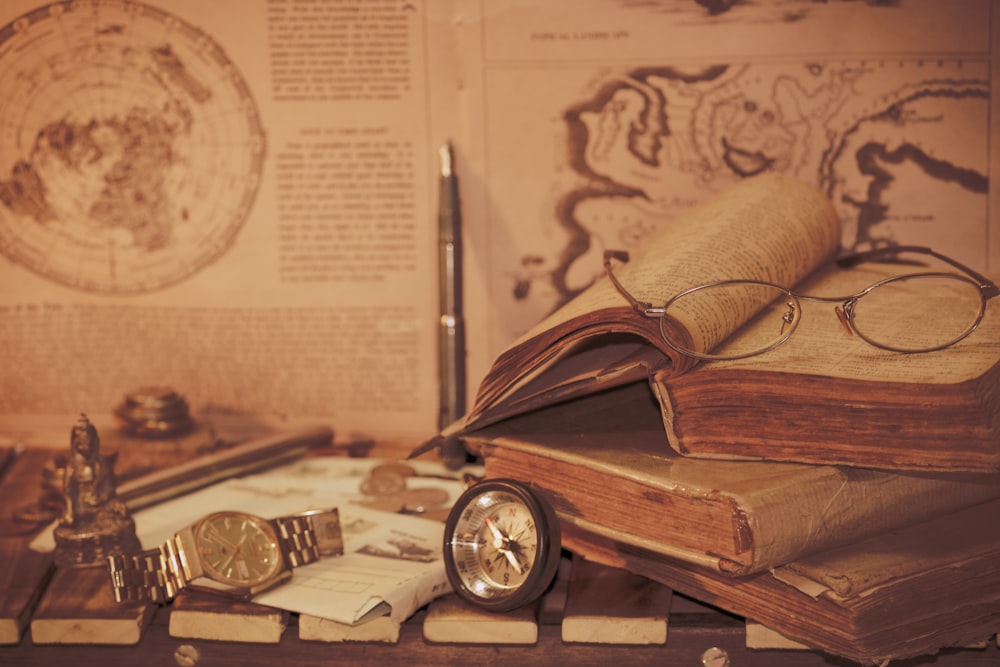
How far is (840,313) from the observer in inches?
44.4

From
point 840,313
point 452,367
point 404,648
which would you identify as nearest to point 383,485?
point 452,367

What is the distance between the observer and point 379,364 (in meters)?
1.73

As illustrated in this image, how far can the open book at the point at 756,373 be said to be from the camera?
0.98 meters

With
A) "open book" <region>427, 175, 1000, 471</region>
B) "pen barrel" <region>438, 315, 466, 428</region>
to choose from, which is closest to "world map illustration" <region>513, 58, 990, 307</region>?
"pen barrel" <region>438, 315, 466, 428</region>

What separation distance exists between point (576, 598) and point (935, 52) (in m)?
1.00

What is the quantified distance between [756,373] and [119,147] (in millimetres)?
1135

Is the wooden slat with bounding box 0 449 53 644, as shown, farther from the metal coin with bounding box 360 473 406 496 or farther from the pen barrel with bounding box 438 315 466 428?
the pen barrel with bounding box 438 315 466 428

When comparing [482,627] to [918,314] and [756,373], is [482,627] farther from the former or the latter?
[918,314]

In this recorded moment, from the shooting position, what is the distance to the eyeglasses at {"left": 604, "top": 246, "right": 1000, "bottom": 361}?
3.50 ft

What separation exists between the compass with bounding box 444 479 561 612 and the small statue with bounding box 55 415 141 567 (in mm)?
417

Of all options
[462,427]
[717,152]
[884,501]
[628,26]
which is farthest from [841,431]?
[628,26]

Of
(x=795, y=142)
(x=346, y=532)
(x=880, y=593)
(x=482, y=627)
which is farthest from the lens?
(x=795, y=142)

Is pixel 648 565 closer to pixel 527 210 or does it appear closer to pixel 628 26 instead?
pixel 527 210

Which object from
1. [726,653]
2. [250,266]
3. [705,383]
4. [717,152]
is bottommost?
[726,653]
